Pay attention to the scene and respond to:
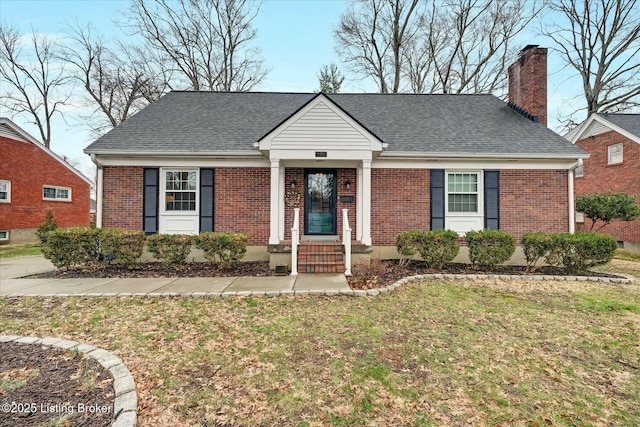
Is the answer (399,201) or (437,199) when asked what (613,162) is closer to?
(437,199)

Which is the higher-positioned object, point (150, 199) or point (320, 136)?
point (320, 136)

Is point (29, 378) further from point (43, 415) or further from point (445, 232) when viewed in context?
point (445, 232)

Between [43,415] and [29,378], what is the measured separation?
0.83 m

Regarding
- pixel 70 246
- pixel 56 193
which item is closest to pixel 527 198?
pixel 70 246

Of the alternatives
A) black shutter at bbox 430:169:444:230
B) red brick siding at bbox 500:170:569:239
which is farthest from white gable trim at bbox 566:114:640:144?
black shutter at bbox 430:169:444:230

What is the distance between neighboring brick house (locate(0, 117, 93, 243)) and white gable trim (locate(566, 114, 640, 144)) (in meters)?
29.2

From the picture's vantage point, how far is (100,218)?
356 inches

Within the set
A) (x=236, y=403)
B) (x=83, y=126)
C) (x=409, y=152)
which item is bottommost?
(x=236, y=403)

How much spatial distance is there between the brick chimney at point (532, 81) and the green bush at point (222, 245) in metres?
10.9

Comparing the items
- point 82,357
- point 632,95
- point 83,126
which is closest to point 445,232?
point 82,357

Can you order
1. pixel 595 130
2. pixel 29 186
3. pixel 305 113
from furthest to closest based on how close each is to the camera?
pixel 29 186 < pixel 595 130 < pixel 305 113

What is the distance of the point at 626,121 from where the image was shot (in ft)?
47.1

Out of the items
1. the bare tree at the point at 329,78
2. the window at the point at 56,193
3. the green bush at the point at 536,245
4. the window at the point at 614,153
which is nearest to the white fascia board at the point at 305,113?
the green bush at the point at 536,245

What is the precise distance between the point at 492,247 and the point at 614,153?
39.4ft
